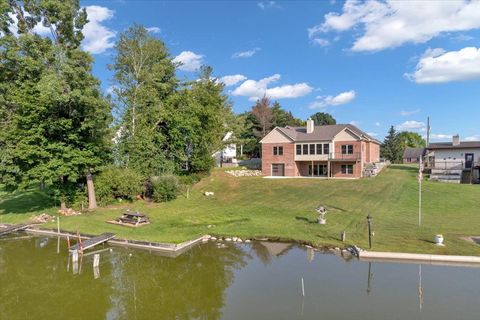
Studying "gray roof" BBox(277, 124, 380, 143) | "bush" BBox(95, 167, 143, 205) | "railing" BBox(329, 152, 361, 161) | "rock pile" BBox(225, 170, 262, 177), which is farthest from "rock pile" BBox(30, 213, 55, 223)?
"railing" BBox(329, 152, 361, 161)

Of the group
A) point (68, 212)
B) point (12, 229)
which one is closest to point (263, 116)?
point (68, 212)

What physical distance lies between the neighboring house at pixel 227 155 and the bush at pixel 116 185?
22449 mm

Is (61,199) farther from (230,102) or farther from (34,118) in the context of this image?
(230,102)

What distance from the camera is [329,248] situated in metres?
17.9

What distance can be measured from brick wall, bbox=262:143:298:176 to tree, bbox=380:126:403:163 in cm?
4596

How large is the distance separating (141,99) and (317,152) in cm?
2129

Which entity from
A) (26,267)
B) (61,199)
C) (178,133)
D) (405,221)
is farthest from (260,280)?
(178,133)

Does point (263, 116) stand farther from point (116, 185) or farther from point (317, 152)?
point (116, 185)

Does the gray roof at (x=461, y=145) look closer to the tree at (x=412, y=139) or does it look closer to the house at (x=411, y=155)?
the house at (x=411, y=155)

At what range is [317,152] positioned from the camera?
41.2 metres

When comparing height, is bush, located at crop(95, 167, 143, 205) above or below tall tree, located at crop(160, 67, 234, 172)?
below

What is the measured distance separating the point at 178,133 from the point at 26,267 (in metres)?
21.8

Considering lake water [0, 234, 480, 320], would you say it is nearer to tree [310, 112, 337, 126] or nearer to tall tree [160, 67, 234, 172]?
tall tree [160, 67, 234, 172]

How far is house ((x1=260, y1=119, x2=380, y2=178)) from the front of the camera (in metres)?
39.8
